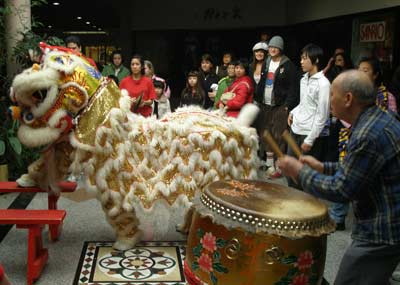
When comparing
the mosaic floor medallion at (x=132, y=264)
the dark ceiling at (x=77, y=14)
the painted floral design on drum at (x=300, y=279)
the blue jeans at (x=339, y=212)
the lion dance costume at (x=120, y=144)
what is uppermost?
the dark ceiling at (x=77, y=14)

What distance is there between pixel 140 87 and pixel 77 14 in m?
7.95

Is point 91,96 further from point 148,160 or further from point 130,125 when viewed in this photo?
point 148,160

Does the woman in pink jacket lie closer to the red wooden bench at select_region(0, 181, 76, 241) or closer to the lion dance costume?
the lion dance costume

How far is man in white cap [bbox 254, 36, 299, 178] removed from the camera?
5637 millimetres

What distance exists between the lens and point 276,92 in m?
5.73

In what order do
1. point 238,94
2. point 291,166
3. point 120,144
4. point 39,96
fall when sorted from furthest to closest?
point 238,94 < point 120,144 < point 39,96 < point 291,166

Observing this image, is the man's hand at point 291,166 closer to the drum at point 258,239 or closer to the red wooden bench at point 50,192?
the drum at point 258,239

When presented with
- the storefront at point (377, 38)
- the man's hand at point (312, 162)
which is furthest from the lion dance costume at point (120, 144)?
the storefront at point (377, 38)

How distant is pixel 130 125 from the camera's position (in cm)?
354

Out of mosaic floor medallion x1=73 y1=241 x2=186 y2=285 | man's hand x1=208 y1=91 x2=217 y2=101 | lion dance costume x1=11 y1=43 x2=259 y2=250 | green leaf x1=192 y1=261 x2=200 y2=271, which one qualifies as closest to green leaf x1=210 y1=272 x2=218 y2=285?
green leaf x1=192 y1=261 x2=200 y2=271

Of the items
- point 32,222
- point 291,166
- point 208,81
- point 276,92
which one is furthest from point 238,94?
point 291,166

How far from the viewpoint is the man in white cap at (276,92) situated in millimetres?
5637

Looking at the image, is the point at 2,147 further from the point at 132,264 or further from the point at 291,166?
the point at 291,166

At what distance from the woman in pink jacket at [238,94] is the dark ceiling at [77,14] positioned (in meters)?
7.02
